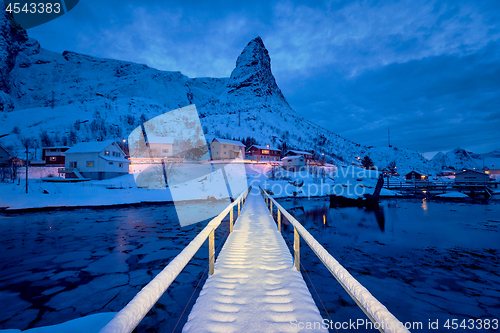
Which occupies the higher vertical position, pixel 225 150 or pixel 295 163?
pixel 225 150

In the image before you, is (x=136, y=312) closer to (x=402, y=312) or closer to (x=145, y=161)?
(x=402, y=312)

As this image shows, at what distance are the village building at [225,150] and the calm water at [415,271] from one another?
1924 inches

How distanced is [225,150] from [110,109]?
4021 inches

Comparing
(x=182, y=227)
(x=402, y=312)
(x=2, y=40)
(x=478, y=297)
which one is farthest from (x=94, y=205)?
(x=2, y=40)

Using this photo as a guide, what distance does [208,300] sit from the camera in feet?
10.2

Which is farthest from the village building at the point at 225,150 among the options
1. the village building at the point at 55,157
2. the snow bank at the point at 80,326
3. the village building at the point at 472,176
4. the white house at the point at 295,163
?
the village building at the point at 472,176

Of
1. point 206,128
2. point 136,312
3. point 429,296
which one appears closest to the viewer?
point 136,312

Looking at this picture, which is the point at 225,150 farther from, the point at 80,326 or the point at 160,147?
the point at 80,326

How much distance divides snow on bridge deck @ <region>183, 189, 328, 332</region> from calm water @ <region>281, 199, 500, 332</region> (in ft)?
3.72

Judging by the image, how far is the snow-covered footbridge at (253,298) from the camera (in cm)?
149

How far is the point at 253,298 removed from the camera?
3223 mm

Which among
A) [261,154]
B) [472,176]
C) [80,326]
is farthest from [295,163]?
[80,326]

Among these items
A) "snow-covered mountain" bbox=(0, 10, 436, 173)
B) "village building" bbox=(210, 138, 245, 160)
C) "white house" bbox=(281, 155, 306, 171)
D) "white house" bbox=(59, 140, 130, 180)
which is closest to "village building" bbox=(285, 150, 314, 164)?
"white house" bbox=(281, 155, 306, 171)

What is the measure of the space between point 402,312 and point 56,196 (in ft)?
99.2
